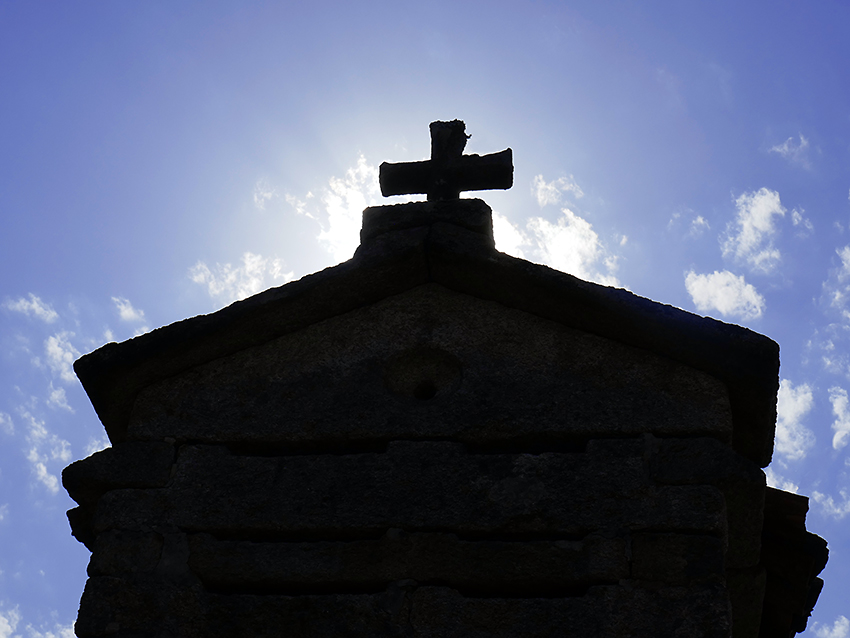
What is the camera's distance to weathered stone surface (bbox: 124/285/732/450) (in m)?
4.09

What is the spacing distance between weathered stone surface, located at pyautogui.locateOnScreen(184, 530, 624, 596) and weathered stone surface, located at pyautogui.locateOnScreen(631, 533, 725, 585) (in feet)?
0.23

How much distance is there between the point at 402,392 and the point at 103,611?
172 cm

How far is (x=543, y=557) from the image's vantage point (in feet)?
12.0

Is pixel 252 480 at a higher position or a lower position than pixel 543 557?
higher

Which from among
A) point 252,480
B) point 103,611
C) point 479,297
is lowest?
point 103,611

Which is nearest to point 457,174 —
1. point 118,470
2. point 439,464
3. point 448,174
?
point 448,174

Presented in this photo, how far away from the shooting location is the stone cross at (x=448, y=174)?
5523 millimetres

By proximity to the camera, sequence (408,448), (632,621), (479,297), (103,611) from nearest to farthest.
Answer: (632,621), (103,611), (408,448), (479,297)

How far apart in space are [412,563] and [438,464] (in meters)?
0.49

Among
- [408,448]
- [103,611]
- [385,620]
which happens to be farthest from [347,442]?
[103,611]

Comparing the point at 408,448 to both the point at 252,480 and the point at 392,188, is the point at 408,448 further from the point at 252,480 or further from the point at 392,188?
the point at 392,188

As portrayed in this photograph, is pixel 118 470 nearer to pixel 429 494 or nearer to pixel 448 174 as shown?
pixel 429 494

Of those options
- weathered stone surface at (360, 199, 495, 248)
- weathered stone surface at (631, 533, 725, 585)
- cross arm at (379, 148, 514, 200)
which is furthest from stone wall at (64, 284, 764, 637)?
cross arm at (379, 148, 514, 200)

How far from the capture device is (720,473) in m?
3.73
